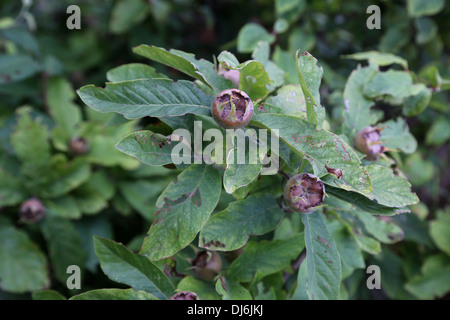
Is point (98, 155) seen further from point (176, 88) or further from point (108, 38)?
point (108, 38)

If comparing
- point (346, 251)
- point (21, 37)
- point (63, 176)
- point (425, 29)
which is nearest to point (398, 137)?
point (346, 251)

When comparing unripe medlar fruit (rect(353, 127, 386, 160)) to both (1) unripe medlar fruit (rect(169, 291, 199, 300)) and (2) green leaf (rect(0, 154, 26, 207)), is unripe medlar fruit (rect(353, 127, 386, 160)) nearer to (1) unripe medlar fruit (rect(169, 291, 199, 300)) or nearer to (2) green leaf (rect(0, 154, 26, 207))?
(1) unripe medlar fruit (rect(169, 291, 199, 300))

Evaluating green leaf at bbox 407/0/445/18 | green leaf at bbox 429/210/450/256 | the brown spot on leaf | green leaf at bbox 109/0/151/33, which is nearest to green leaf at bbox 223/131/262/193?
the brown spot on leaf

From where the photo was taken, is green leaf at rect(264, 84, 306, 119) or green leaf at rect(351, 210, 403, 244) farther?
green leaf at rect(351, 210, 403, 244)

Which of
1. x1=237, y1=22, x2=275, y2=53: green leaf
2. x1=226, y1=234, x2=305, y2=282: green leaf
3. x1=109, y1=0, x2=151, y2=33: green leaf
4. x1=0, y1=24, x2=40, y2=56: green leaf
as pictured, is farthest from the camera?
x1=109, y1=0, x2=151, y2=33: green leaf

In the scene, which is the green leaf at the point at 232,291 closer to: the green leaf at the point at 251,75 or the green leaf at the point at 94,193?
the green leaf at the point at 251,75
